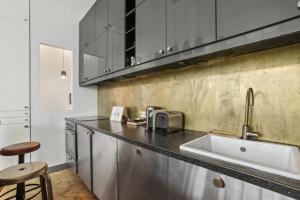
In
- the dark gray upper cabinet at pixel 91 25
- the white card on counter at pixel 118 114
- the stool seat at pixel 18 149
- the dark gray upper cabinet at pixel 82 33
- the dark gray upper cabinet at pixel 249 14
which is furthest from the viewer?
the dark gray upper cabinet at pixel 82 33

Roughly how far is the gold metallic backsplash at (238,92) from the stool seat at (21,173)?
4.07 ft

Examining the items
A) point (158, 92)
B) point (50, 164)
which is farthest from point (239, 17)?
point (50, 164)

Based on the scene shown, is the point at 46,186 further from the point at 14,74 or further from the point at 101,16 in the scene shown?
the point at 101,16

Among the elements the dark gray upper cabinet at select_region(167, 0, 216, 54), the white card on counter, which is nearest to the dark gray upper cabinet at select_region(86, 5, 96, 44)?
the white card on counter

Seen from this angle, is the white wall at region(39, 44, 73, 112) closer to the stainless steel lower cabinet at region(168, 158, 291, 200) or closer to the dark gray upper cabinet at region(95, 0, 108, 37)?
the dark gray upper cabinet at region(95, 0, 108, 37)

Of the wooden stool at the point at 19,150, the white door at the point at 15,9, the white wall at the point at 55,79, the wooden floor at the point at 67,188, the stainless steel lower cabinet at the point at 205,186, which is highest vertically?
the white door at the point at 15,9

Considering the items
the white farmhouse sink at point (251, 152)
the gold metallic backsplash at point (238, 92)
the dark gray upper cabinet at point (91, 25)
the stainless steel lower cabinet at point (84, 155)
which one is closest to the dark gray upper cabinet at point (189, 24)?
the gold metallic backsplash at point (238, 92)

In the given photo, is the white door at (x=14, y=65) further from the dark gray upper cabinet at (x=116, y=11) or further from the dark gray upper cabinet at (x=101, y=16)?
the dark gray upper cabinet at (x=116, y=11)

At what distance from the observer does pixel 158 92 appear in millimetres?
1891

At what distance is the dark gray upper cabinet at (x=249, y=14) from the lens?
2.42 ft

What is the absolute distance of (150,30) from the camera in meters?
1.48

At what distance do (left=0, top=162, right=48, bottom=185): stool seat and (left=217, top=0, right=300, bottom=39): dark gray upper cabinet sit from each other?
1.60 meters

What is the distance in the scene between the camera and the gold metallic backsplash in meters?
0.99

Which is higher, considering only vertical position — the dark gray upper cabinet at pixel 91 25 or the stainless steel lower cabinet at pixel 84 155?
the dark gray upper cabinet at pixel 91 25
